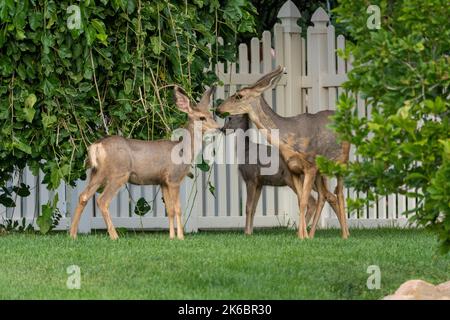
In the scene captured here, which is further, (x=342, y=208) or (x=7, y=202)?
(x=7, y=202)

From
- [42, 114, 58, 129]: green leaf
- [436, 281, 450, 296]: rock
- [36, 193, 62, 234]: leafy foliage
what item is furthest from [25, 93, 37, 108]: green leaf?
[436, 281, 450, 296]: rock

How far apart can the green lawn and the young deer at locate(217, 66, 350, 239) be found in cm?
58

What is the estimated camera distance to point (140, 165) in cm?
1124

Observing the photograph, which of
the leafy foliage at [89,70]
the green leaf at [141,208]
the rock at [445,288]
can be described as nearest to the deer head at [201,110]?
the leafy foliage at [89,70]

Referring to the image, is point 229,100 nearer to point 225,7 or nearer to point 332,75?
point 225,7

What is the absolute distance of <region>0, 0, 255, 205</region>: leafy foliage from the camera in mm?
11211

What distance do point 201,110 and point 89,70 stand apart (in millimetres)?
1074

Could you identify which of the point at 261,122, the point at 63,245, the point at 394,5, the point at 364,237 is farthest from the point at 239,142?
the point at 394,5

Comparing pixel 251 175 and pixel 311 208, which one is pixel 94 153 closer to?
pixel 251 175

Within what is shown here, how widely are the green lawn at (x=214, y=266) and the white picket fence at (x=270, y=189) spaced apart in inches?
80.0

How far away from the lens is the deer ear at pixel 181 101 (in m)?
11.4

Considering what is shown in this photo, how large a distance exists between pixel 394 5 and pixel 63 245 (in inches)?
158

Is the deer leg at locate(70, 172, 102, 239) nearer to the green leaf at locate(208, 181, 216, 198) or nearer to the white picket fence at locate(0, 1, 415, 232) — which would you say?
the green leaf at locate(208, 181, 216, 198)

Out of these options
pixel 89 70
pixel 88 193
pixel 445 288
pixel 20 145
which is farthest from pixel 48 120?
pixel 445 288
